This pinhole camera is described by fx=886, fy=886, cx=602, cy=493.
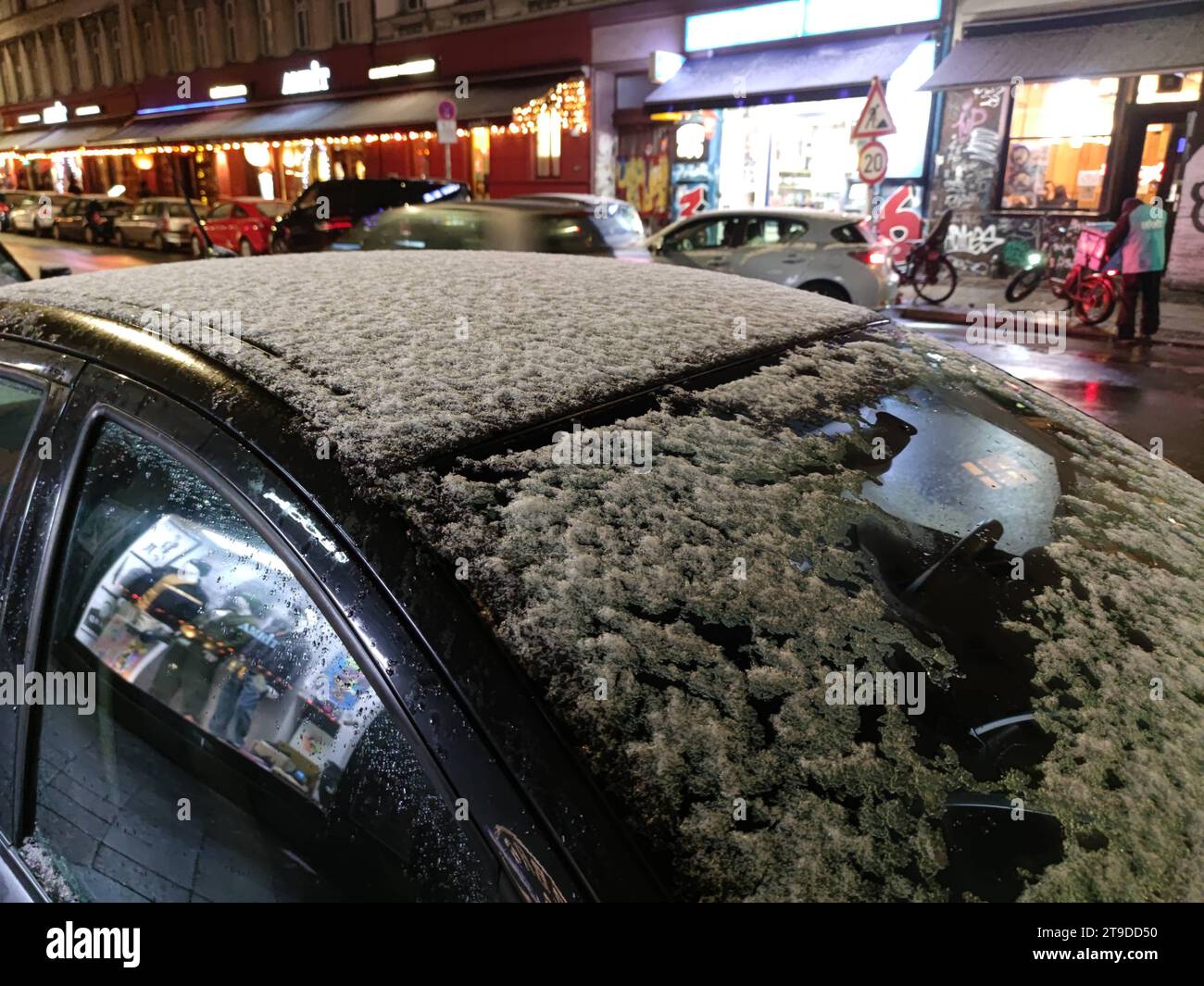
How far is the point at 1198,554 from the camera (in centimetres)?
167

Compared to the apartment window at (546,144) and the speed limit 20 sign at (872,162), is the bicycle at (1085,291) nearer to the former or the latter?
the speed limit 20 sign at (872,162)

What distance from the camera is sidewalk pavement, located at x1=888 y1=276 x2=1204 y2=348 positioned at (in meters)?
11.9

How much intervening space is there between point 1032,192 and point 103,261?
21.3 meters

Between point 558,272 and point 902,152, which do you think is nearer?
point 558,272

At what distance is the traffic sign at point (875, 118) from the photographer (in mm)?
12742

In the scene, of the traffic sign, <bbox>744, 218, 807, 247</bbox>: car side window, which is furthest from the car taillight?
the traffic sign

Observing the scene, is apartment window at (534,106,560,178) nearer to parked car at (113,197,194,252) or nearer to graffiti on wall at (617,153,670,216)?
graffiti on wall at (617,153,670,216)

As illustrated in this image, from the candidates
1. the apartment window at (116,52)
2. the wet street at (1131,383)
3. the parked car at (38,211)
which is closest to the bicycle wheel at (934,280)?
the wet street at (1131,383)

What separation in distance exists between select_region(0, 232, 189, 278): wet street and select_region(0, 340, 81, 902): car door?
69.4 feet

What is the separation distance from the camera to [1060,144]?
14.8 m

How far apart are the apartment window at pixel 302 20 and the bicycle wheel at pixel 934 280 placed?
2214cm

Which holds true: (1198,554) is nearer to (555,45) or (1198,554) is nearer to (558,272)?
(558,272)
